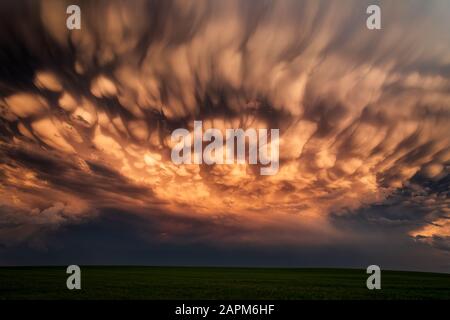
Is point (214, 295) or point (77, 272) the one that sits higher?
point (77, 272)
